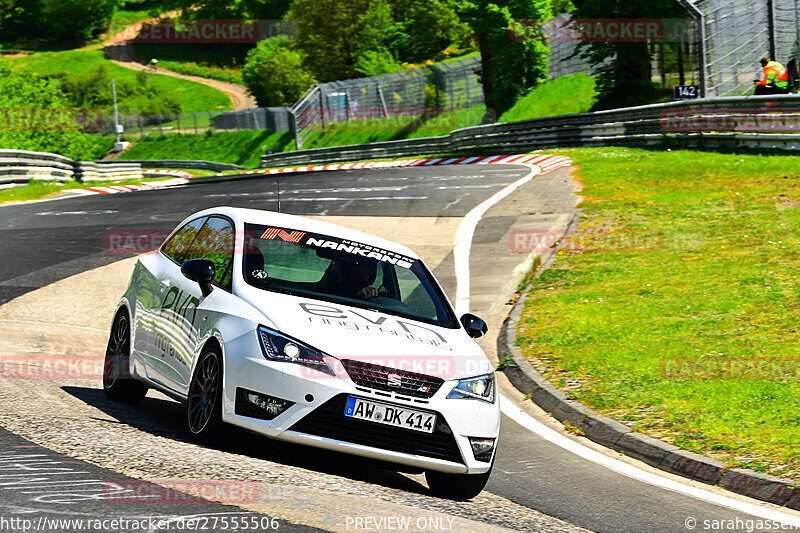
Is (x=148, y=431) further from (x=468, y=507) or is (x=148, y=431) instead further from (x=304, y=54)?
(x=304, y=54)

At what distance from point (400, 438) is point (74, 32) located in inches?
6583

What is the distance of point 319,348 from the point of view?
241 inches

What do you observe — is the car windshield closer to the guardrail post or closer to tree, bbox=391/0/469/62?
the guardrail post

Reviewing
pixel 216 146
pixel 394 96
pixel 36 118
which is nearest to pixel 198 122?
pixel 216 146

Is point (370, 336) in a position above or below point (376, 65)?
below

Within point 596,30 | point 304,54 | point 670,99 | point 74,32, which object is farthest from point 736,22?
point 74,32

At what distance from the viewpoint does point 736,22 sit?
102 ft

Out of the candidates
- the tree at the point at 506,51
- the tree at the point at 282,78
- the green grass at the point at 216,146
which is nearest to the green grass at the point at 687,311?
the tree at the point at 506,51

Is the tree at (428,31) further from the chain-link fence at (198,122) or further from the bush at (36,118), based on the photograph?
the bush at (36,118)

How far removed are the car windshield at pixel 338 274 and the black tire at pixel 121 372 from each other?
1.77 m

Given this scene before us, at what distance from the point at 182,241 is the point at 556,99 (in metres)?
43.2

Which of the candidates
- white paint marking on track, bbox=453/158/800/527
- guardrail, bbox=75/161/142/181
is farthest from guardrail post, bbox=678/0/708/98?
guardrail, bbox=75/161/142/181

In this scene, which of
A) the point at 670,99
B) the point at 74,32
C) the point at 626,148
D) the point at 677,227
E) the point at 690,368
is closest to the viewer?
the point at 690,368

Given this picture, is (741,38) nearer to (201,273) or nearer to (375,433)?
(201,273)
